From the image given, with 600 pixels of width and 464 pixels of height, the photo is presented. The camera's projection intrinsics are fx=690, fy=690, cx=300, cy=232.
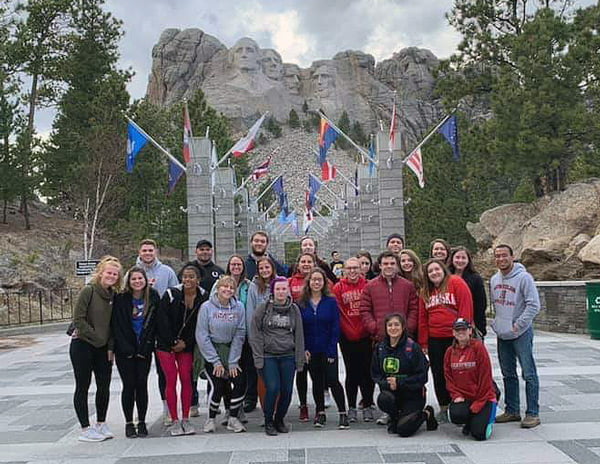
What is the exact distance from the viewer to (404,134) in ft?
393

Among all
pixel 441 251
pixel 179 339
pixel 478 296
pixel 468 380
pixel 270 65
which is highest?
pixel 270 65

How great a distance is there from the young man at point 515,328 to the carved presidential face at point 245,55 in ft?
411

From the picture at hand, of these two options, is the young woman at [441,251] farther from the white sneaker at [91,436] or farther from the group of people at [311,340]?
the white sneaker at [91,436]

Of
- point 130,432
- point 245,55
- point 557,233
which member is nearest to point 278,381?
point 130,432

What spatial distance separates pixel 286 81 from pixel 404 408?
132 meters

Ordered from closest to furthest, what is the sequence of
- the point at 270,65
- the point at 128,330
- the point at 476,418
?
the point at 476,418, the point at 128,330, the point at 270,65

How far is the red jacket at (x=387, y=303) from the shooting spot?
645 cm

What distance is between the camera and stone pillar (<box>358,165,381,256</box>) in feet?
93.6

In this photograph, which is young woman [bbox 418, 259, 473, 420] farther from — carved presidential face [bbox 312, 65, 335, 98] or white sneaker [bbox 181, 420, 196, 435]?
carved presidential face [bbox 312, 65, 335, 98]

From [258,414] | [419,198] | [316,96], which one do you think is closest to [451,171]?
[419,198]

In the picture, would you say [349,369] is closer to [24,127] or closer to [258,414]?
[258,414]

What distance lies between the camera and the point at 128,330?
246 inches

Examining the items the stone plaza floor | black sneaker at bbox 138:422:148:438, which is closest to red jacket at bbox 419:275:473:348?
the stone plaza floor

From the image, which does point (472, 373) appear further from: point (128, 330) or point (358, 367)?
point (128, 330)
